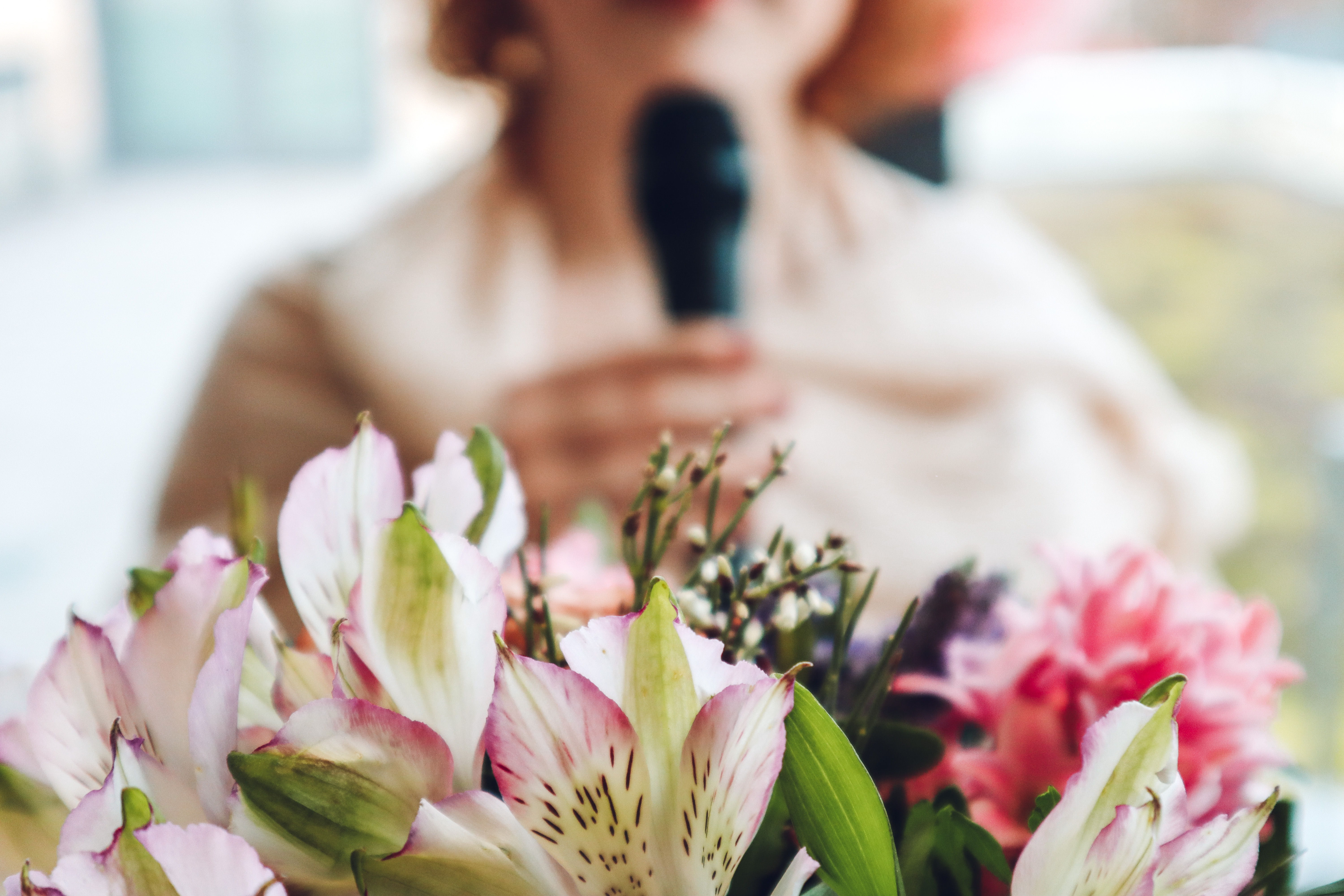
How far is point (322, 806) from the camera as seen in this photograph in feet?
0.38

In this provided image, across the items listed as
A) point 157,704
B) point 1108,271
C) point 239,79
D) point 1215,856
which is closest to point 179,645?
point 157,704

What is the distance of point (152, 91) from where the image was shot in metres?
5.20

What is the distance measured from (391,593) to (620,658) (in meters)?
0.03

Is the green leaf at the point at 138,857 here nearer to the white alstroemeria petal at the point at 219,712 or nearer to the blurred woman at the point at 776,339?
the white alstroemeria petal at the point at 219,712

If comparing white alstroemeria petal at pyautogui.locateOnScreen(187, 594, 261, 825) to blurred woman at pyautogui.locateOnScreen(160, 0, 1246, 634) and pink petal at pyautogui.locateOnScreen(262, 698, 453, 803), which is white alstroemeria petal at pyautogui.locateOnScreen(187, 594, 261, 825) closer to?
pink petal at pyautogui.locateOnScreen(262, 698, 453, 803)

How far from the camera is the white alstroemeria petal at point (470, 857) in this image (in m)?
0.11

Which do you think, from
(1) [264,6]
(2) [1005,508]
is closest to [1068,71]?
(2) [1005,508]

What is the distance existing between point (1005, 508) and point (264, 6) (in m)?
5.23

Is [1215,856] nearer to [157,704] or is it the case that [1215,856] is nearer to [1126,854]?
[1126,854]

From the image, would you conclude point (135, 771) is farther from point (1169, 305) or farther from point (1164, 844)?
point (1169, 305)

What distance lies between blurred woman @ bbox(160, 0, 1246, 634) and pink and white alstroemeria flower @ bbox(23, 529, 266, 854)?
471 millimetres

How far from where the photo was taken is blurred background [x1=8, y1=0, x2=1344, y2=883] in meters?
0.96

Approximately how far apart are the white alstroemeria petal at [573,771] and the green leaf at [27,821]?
0.21ft

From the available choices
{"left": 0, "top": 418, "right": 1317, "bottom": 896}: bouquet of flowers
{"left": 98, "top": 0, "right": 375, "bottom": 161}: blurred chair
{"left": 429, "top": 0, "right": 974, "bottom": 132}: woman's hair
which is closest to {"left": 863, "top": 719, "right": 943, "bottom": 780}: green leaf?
{"left": 0, "top": 418, "right": 1317, "bottom": 896}: bouquet of flowers
